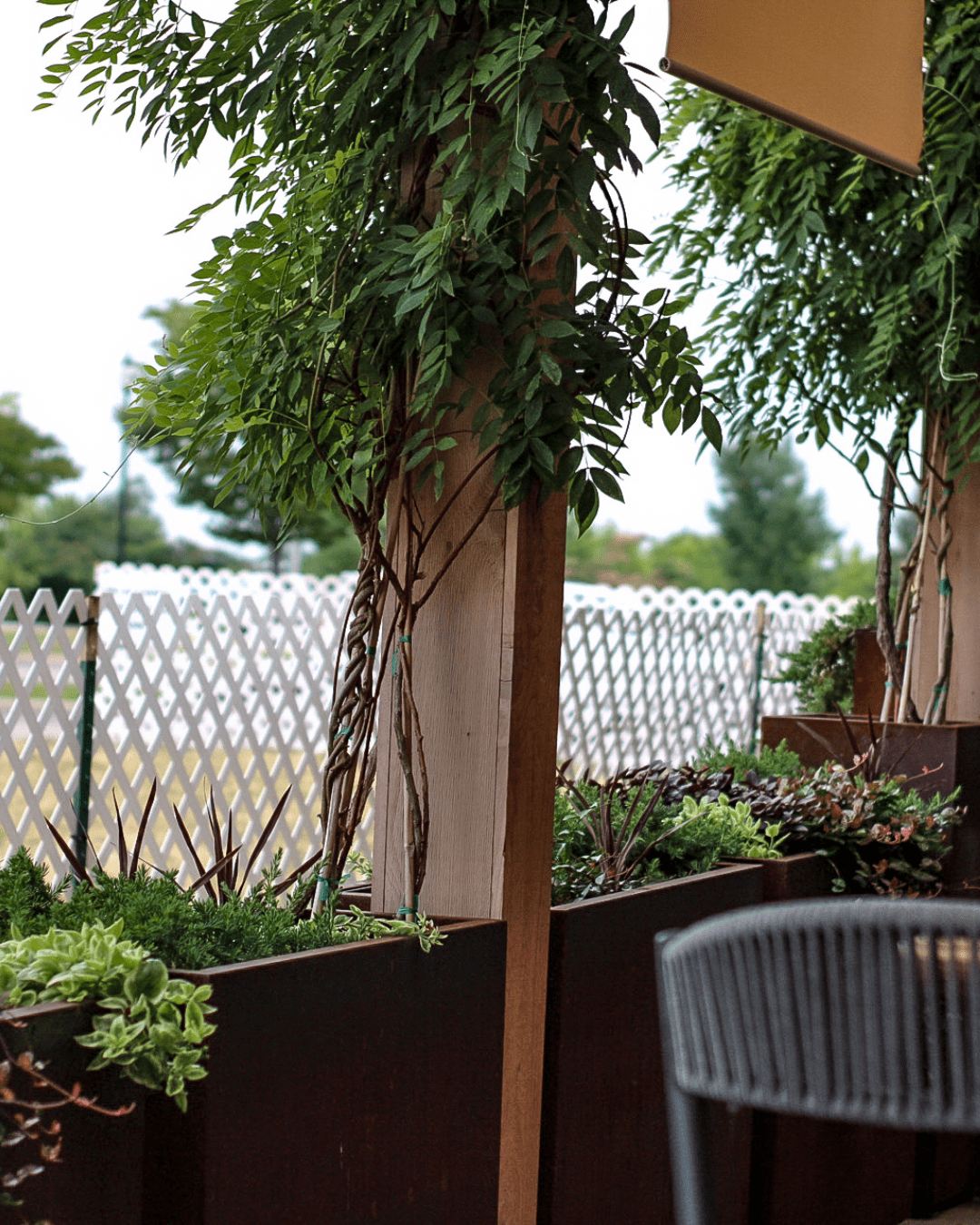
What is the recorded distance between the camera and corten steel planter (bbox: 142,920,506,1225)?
1.26 meters

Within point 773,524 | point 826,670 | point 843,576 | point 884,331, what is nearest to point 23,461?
point 773,524

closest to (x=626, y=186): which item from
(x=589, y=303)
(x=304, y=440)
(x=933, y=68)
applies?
(x=589, y=303)

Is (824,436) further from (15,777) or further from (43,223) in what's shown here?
(43,223)

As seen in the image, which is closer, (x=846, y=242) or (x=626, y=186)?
(x=626, y=186)

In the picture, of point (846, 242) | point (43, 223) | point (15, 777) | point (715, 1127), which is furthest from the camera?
point (43, 223)

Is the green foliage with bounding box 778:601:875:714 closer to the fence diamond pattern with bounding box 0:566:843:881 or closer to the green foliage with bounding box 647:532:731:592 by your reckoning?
the fence diamond pattern with bounding box 0:566:843:881

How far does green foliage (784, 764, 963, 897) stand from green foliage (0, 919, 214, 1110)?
1684 millimetres

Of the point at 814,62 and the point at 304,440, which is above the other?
the point at 814,62

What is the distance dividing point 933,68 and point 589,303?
→ 6.62 feet

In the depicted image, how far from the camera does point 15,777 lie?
4082 mm

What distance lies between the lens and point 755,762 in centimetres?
321

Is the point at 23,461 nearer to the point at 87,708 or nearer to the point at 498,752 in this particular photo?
the point at 87,708

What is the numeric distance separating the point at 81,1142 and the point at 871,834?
6.26 ft

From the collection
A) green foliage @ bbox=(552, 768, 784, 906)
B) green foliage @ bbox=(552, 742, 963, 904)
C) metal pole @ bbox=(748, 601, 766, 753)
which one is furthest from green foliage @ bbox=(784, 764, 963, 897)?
metal pole @ bbox=(748, 601, 766, 753)
